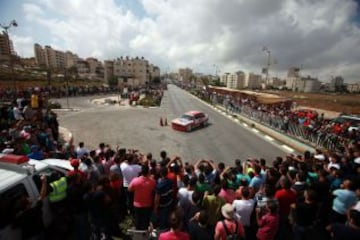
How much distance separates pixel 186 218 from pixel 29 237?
9.38 feet

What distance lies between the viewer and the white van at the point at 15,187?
363cm

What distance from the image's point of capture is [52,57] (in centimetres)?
16712

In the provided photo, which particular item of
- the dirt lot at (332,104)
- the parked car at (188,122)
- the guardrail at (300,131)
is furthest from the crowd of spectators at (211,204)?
the dirt lot at (332,104)

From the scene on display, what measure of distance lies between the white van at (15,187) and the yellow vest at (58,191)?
12cm

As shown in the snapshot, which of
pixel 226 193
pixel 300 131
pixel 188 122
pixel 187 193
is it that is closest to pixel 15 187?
pixel 187 193

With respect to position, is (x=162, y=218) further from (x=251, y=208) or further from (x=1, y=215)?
(x=1, y=215)

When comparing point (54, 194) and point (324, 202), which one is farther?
point (324, 202)

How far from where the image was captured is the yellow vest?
437cm

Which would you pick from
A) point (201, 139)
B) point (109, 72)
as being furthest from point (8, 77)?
point (109, 72)

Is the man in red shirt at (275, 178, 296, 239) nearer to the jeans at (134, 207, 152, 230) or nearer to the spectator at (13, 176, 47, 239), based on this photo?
the jeans at (134, 207, 152, 230)

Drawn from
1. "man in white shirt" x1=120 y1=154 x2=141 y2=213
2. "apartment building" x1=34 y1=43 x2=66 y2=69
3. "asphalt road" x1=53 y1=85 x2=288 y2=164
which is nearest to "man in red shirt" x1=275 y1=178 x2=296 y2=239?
"man in white shirt" x1=120 y1=154 x2=141 y2=213

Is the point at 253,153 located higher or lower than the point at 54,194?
lower

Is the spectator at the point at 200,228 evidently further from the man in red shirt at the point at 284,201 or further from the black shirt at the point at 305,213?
the man in red shirt at the point at 284,201

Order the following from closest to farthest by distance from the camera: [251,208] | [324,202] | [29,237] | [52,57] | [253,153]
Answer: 1. [29,237]
2. [251,208]
3. [324,202]
4. [253,153]
5. [52,57]
